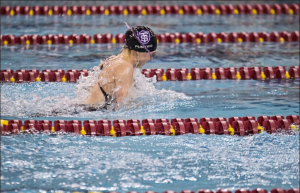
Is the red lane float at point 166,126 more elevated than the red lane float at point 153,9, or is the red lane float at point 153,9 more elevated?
the red lane float at point 153,9

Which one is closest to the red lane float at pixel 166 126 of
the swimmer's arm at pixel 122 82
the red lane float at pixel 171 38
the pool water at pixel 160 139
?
the pool water at pixel 160 139

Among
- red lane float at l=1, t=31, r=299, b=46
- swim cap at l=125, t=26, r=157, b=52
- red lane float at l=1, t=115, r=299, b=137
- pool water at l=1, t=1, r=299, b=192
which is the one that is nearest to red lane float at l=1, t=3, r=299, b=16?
red lane float at l=1, t=31, r=299, b=46

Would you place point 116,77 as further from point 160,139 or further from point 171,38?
point 171,38

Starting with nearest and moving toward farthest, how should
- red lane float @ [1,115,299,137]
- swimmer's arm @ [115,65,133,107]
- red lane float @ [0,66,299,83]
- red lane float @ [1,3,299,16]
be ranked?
red lane float @ [1,115,299,137] → swimmer's arm @ [115,65,133,107] → red lane float @ [0,66,299,83] → red lane float @ [1,3,299,16]

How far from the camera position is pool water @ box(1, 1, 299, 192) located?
13.1ft

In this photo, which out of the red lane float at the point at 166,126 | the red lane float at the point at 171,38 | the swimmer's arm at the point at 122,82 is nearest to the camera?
the red lane float at the point at 166,126

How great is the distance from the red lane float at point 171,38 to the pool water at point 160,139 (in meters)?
A: 0.19

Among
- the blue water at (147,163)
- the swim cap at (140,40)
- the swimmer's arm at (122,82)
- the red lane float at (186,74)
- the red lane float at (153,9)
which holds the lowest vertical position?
the red lane float at (186,74)

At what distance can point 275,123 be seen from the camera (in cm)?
519

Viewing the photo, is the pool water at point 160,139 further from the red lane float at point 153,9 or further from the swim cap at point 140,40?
the red lane float at point 153,9

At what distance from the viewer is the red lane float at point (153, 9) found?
32.9 feet

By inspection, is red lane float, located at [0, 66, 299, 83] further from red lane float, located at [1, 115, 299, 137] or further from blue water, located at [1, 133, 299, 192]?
blue water, located at [1, 133, 299, 192]

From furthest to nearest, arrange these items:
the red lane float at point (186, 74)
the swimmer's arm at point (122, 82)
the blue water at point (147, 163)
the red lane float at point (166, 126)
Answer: the red lane float at point (186, 74)
the swimmer's arm at point (122, 82)
the red lane float at point (166, 126)
the blue water at point (147, 163)

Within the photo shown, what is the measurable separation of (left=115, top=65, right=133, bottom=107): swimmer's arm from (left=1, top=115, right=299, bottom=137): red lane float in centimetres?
24
